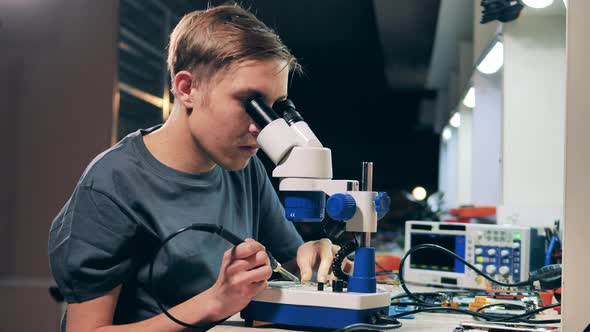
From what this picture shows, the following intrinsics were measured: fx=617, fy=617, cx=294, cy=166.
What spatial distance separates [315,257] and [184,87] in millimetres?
454

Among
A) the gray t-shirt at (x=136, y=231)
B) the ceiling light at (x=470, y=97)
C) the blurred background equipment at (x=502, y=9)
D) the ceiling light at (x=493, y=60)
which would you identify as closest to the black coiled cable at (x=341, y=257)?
the gray t-shirt at (x=136, y=231)

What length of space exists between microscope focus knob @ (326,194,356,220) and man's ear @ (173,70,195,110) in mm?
428

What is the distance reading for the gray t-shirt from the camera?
3.62 feet

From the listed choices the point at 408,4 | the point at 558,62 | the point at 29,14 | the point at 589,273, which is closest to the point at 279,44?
the point at 589,273

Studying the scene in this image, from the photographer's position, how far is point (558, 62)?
95.4 inches

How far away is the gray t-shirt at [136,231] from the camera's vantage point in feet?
3.62

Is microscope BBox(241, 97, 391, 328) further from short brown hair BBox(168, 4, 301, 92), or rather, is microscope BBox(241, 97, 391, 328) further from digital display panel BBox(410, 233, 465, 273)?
digital display panel BBox(410, 233, 465, 273)

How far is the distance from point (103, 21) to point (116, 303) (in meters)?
3.21

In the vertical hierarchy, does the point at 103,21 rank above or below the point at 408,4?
below

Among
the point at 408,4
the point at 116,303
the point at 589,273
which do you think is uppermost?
the point at 408,4

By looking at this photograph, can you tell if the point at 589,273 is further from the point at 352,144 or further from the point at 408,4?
the point at 352,144

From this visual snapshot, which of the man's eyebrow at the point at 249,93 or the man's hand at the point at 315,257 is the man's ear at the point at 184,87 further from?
the man's hand at the point at 315,257

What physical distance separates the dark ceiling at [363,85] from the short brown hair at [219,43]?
15.4 ft

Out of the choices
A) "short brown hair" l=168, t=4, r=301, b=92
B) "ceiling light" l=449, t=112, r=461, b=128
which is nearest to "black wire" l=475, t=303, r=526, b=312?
"short brown hair" l=168, t=4, r=301, b=92
